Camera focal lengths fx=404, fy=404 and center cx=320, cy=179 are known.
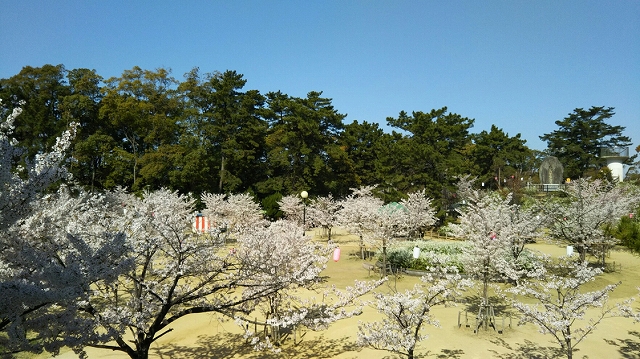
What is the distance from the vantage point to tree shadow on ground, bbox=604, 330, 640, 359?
8961mm

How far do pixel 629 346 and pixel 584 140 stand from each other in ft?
153

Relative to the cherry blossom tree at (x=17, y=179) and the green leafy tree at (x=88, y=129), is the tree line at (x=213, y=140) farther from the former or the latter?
the cherry blossom tree at (x=17, y=179)

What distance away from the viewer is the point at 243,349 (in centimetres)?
970

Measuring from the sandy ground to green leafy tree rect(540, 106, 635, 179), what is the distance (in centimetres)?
4249

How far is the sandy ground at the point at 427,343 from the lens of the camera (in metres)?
9.07

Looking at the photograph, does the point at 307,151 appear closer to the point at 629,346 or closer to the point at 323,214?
the point at 323,214

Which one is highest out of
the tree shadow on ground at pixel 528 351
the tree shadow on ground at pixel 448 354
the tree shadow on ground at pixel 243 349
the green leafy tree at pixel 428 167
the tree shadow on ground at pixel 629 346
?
the green leafy tree at pixel 428 167

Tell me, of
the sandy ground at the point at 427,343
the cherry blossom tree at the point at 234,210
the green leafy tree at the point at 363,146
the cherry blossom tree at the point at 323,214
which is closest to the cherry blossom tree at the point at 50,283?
the sandy ground at the point at 427,343

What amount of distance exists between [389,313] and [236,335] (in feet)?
16.7

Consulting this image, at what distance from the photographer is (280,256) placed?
30.4ft

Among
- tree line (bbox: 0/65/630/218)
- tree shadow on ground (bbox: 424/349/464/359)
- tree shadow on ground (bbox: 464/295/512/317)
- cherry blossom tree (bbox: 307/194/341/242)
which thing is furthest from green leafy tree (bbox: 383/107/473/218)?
tree shadow on ground (bbox: 424/349/464/359)

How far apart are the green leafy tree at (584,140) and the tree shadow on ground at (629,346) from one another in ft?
138

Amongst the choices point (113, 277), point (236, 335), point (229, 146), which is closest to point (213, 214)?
point (229, 146)

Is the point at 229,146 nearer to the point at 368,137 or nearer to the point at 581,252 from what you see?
the point at 368,137
